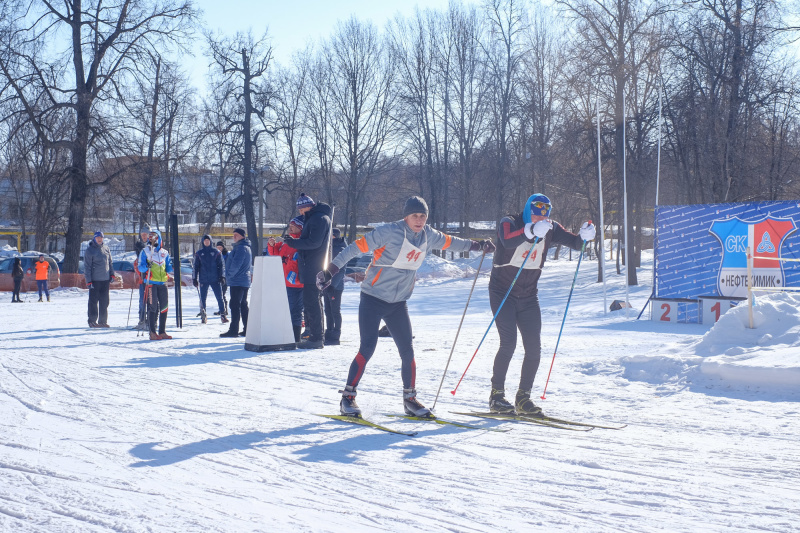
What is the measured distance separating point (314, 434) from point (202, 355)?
4.71 metres

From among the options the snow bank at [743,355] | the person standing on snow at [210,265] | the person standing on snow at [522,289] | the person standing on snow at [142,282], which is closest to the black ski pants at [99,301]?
the person standing on snow at [142,282]

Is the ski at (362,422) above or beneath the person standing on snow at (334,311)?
beneath

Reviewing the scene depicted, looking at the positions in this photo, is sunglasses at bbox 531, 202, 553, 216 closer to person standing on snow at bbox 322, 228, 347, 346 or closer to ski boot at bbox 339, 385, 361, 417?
ski boot at bbox 339, 385, 361, 417

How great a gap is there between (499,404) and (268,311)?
482 cm

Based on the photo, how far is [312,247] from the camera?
9.18m

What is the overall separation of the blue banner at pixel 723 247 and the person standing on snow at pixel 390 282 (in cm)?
923

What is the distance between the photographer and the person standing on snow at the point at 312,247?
917 cm

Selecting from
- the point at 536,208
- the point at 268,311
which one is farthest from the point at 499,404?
the point at 268,311

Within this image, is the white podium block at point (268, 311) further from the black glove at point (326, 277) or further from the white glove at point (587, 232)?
the white glove at point (587, 232)

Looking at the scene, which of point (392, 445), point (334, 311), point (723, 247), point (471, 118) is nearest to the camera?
point (392, 445)

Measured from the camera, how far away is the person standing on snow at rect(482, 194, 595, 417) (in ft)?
19.1

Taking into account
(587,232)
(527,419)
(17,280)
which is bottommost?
(527,419)

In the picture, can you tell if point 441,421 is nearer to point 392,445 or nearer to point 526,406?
point 526,406

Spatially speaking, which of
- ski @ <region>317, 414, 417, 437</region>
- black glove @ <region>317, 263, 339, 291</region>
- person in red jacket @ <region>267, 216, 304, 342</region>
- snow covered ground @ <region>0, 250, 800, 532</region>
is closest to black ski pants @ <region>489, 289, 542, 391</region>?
snow covered ground @ <region>0, 250, 800, 532</region>
